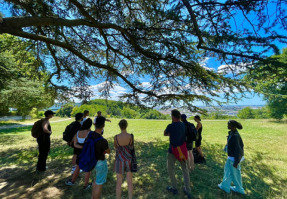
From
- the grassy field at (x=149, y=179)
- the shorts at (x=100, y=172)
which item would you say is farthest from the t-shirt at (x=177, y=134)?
the shorts at (x=100, y=172)

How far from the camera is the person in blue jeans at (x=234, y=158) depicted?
320 cm

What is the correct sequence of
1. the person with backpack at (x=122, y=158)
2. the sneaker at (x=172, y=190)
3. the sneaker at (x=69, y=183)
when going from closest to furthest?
the person with backpack at (x=122, y=158) < the sneaker at (x=172, y=190) < the sneaker at (x=69, y=183)

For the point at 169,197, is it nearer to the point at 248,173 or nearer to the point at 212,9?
the point at 248,173

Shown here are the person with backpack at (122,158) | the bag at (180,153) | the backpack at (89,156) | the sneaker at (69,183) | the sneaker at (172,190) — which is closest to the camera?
the backpack at (89,156)

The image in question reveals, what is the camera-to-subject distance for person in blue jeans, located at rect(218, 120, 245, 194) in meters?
3.20

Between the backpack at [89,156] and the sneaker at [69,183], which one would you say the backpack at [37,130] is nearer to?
the sneaker at [69,183]

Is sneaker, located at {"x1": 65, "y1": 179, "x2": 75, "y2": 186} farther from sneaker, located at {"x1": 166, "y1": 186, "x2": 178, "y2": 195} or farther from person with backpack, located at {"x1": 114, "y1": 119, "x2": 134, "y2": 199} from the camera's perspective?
sneaker, located at {"x1": 166, "y1": 186, "x2": 178, "y2": 195}

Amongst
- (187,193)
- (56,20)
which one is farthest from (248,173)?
(56,20)

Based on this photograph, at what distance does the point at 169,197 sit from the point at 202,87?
3.68 meters

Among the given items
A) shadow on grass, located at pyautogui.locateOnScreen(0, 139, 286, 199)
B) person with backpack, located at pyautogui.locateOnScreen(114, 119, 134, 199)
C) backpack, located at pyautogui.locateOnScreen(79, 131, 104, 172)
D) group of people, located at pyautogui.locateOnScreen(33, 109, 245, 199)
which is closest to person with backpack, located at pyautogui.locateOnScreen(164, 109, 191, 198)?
group of people, located at pyautogui.locateOnScreen(33, 109, 245, 199)

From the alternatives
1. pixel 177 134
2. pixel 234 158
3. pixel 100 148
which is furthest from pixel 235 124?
pixel 100 148

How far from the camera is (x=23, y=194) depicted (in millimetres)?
3320

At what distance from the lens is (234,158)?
3270 millimetres

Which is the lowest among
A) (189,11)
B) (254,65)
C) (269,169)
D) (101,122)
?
(269,169)
